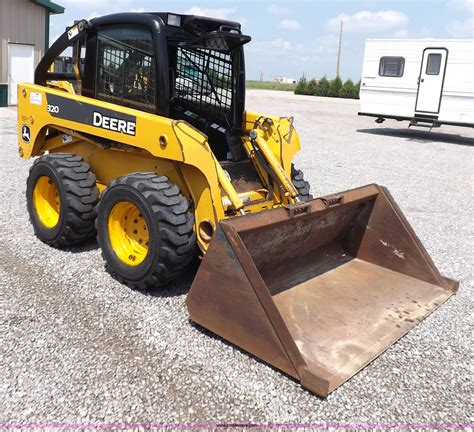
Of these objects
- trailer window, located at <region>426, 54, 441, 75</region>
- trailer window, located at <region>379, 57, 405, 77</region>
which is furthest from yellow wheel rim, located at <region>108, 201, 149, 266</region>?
trailer window, located at <region>379, 57, 405, 77</region>

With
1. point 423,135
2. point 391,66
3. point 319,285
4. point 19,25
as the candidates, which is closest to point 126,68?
point 319,285

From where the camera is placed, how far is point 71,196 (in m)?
4.38

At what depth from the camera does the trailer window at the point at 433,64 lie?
1379cm

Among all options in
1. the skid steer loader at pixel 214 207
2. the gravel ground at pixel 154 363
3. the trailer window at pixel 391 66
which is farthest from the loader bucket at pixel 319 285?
the trailer window at pixel 391 66

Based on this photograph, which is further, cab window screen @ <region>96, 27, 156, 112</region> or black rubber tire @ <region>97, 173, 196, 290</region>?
cab window screen @ <region>96, 27, 156, 112</region>

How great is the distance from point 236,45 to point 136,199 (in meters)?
1.71

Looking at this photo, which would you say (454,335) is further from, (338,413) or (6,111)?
(6,111)

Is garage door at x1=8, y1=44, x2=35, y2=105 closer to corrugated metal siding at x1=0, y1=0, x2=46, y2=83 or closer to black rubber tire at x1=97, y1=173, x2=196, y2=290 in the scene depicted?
corrugated metal siding at x1=0, y1=0, x2=46, y2=83

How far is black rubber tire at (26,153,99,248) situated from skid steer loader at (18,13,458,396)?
0.02 meters

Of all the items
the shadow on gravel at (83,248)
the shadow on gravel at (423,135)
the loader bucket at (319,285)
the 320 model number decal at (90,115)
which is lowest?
the shadow on gravel at (83,248)

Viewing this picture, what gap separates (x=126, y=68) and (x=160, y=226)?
159 cm

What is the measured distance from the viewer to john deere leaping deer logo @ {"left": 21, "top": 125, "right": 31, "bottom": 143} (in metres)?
5.21

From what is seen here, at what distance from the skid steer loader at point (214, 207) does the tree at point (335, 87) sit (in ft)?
104

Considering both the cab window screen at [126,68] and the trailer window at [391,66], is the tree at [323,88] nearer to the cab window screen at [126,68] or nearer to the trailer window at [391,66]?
the trailer window at [391,66]
